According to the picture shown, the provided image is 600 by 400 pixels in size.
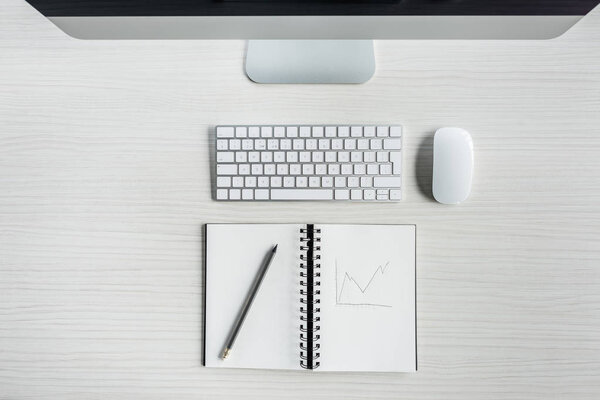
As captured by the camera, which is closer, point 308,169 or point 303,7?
point 303,7

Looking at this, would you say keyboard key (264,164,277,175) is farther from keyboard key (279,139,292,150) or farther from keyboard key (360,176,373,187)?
keyboard key (360,176,373,187)

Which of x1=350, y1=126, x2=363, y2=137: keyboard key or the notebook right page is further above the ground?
x1=350, y1=126, x2=363, y2=137: keyboard key

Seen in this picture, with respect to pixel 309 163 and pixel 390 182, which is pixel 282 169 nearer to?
pixel 309 163

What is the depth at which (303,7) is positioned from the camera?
0.58 metres

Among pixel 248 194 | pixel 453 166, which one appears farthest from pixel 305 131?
pixel 453 166

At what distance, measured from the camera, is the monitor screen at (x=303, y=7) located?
0.57m

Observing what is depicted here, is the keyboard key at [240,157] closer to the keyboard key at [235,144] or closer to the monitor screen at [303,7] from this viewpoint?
the keyboard key at [235,144]

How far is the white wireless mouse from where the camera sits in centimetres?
68

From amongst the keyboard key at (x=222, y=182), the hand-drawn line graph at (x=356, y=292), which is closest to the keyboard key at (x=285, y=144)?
the keyboard key at (x=222, y=182)

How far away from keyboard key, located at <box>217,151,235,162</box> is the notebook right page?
0.18 meters

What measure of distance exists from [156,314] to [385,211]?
0.41 metres

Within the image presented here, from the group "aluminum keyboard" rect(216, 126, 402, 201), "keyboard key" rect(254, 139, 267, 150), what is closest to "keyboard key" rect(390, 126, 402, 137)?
"aluminum keyboard" rect(216, 126, 402, 201)

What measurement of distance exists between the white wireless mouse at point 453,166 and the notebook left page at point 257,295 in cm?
24

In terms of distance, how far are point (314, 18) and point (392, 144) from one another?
23 cm
